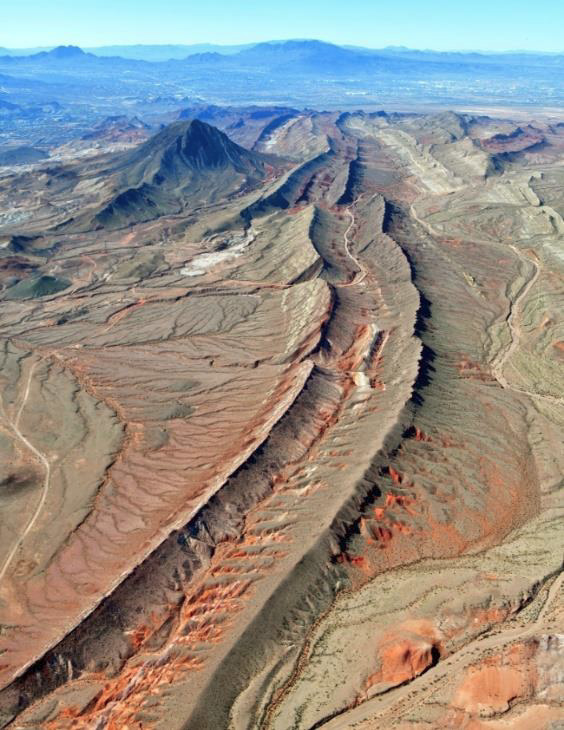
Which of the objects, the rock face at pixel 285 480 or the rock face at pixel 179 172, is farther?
the rock face at pixel 179 172

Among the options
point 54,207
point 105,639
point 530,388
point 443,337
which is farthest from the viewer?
point 54,207

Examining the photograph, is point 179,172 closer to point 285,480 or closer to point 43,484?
point 43,484

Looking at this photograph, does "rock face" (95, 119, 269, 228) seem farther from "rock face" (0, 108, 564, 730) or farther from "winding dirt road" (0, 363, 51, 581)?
"winding dirt road" (0, 363, 51, 581)

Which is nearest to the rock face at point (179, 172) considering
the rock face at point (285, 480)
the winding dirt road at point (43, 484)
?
the rock face at point (285, 480)

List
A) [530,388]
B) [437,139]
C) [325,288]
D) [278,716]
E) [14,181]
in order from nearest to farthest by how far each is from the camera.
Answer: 1. [278,716]
2. [530,388]
3. [325,288]
4. [14,181]
5. [437,139]

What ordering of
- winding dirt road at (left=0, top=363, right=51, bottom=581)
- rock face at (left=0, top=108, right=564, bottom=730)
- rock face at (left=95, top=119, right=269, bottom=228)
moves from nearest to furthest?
rock face at (left=0, top=108, right=564, bottom=730), winding dirt road at (left=0, top=363, right=51, bottom=581), rock face at (left=95, top=119, right=269, bottom=228)

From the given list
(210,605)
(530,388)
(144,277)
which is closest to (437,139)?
(144,277)

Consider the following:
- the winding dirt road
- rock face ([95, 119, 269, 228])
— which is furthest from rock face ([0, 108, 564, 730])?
rock face ([95, 119, 269, 228])

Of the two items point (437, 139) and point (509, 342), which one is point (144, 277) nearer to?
point (509, 342)

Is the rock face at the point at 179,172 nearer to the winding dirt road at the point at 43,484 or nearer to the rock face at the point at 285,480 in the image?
the rock face at the point at 285,480
